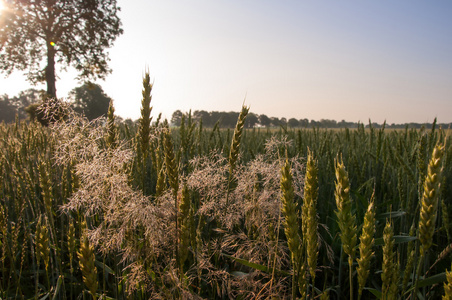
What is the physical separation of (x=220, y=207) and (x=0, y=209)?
1013mm

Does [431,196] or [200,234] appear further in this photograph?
[200,234]

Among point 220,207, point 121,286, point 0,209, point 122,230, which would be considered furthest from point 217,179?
point 0,209

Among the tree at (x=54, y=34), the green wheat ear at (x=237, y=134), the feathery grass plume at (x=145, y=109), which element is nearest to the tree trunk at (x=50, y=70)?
the tree at (x=54, y=34)

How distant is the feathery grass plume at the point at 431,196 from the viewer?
0.67 meters

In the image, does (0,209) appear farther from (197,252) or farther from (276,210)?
(276,210)

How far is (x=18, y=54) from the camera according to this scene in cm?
2417

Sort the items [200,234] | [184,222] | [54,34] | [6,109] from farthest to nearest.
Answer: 1. [6,109]
2. [54,34]
3. [200,234]
4. [184,222]

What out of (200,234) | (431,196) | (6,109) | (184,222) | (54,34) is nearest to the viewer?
(431,196)

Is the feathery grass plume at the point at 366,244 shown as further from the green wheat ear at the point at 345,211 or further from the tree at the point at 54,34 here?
the tree at the point at 54,34

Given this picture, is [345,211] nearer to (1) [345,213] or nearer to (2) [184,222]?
(1) [345,213]

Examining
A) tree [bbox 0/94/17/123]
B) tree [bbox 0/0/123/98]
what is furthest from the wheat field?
tree [bbox 0/94/17/123]

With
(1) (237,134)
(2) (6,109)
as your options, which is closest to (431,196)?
(1) (237,134)

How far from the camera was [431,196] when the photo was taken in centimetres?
67

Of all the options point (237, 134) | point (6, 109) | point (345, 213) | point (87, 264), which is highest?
point (6, 109)
